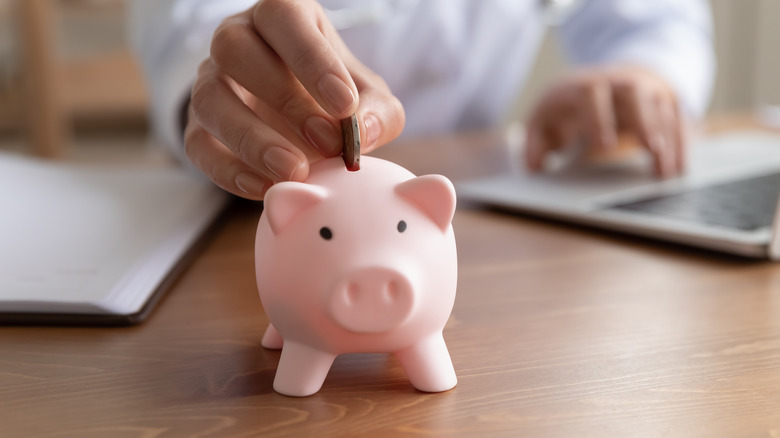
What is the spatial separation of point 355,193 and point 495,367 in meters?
0.12

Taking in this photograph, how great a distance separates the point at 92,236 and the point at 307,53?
28 cm

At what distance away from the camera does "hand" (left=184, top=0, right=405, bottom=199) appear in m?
0.40

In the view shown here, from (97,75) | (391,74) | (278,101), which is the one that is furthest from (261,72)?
(97,75)

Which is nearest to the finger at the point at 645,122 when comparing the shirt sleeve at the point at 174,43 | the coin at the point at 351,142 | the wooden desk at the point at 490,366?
the wooden desk at the point at 490,366

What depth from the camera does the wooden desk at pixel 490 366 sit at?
345mm

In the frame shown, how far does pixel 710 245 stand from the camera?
23.4 inches

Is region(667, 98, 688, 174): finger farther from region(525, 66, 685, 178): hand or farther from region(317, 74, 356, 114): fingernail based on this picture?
region(317, 74, 356, 114): fingernail

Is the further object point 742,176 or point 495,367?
point 742,176

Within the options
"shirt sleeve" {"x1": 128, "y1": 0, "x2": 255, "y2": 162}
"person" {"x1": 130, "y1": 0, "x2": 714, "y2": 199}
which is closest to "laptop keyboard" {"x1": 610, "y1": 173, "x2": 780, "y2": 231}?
"person" {"x1": 130, "y1": 0, "x2": 714, "y2": 199}

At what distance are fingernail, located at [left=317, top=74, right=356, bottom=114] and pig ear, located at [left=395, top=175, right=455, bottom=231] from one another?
0.17 feet

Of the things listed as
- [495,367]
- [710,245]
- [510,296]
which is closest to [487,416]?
[495,367]

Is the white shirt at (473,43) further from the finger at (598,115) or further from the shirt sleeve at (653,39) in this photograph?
the finger at (598,115)

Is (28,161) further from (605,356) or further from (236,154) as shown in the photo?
(605,356)

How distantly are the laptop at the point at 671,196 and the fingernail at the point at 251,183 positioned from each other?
1.16 feet
